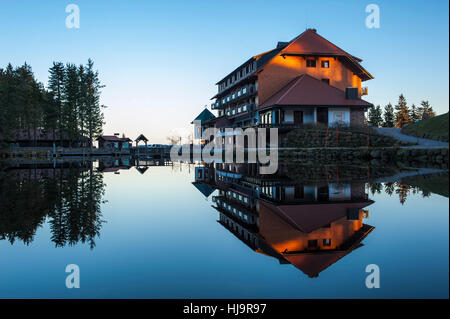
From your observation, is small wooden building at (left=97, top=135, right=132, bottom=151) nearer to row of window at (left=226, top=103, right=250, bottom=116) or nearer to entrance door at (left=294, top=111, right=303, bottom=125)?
row of window at (left=226, top=103, right=250, bottom=116)

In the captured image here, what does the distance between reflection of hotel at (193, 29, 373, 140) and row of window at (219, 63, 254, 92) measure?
28 centimetres

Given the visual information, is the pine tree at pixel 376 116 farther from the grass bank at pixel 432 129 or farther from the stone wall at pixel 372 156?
the stone wall at pixel 372 156

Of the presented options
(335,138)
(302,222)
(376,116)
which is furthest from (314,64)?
(376,116)

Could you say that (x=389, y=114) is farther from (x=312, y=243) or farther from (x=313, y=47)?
(x=312, y=243)

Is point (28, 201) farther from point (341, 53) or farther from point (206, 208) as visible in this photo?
point (341, 53)

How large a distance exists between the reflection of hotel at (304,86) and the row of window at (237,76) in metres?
0.28

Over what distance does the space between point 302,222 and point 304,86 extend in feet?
118

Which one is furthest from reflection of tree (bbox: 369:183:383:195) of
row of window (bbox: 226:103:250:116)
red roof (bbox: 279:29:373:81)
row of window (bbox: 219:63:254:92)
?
row of window (bbox: 219:63:254:92)

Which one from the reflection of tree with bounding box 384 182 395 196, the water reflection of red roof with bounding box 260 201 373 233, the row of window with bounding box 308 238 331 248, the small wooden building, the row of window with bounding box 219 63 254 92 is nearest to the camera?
the row of window with bounding box 308 238 331 248

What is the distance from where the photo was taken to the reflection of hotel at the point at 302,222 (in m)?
4.97

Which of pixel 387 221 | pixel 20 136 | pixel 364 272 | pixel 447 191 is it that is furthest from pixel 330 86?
pixel 20 136

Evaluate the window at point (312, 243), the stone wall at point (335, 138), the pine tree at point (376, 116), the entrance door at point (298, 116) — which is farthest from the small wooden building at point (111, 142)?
the window at point (312, 243)

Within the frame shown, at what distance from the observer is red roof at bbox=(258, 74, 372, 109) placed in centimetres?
3806

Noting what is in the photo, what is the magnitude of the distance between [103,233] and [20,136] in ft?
226
